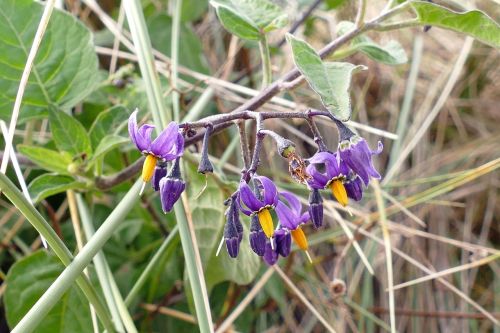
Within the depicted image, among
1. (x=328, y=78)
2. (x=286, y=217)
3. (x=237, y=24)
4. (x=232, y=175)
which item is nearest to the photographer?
(x=328, y=78)

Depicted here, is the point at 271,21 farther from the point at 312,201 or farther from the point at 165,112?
the point at 312,201

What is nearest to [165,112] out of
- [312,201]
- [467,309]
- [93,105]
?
[312,201]

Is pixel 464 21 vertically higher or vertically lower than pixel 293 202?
higher

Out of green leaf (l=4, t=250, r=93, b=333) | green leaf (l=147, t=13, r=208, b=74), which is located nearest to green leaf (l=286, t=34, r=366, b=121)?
green leaf (l=4, t=250, r=93, b=333)

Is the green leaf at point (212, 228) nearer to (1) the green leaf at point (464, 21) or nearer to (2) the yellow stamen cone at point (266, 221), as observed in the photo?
(2) the yellow stamen cone at point (266, 221)

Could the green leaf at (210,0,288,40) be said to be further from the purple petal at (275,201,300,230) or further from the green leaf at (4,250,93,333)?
the green leaf at (4,250,93,333)

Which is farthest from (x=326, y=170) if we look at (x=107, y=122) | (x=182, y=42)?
(x=182, y=42)

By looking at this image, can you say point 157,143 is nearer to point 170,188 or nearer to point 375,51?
point 170,188
